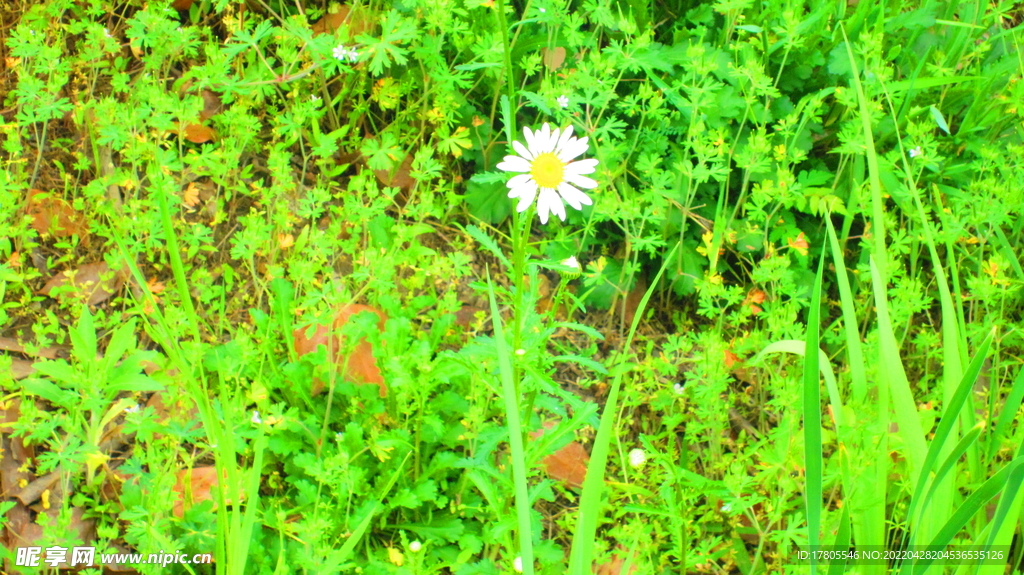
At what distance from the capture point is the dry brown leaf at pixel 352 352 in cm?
192

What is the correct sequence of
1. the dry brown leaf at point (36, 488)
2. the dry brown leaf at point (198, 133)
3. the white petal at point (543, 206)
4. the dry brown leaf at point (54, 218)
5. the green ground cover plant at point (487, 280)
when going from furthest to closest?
1. the dry brown leaf at point (198, 133)
2. the dry brown leaf at point (54, 218)
3. the dry brown leaf at point (36, 488)
4. the green ground cover plant at point (487, 280)
5. the white petal at point (543, 206)

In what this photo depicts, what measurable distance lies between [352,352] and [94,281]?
2.52 ft

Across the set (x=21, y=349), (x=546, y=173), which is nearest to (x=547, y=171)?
(x=546, y=173)

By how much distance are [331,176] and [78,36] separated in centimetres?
97

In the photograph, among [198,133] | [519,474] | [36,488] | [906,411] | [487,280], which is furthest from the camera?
[198,133]

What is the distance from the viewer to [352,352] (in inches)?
A: 76.4

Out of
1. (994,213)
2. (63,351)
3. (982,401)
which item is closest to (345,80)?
(63,351)

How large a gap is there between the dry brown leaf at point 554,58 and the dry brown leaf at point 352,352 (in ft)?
3.03

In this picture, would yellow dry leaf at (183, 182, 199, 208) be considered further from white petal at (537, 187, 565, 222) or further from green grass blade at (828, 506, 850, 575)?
green grass blade at (828, 506, 850, 575)

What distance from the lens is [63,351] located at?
6.33ft

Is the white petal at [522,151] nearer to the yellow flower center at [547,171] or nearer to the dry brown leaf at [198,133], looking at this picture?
the yellow flower center at [547,171]

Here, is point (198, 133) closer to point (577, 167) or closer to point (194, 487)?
point (194, 487)

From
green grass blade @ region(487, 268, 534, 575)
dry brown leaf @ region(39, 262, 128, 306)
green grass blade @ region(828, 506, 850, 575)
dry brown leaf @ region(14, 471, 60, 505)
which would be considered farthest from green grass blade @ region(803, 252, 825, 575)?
dry brown leaf @ region(39, 262, 128, 306)

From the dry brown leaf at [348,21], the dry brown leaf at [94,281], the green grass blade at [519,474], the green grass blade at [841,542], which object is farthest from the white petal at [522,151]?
the dry brown leaf at [94,281]
